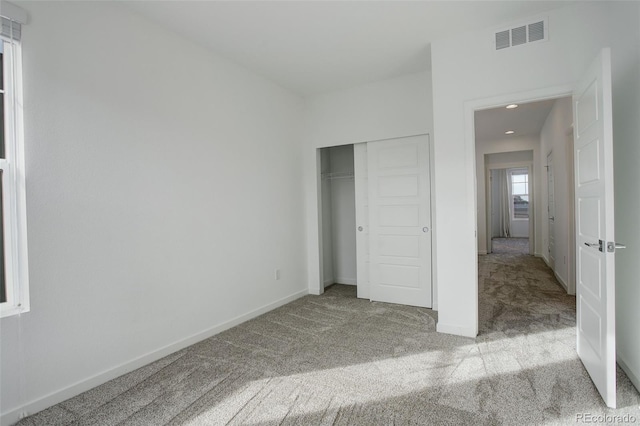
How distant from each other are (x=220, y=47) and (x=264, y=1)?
0.89 m

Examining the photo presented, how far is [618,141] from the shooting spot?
2.41 metres

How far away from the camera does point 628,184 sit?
2242 mm

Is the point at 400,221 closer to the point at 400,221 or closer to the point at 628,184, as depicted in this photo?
the point at 400,221

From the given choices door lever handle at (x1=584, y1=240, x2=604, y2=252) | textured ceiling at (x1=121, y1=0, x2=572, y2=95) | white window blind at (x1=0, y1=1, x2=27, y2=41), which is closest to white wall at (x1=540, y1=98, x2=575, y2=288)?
textured ceiling at (x1=121, y1=0, x2=572, y2=95)

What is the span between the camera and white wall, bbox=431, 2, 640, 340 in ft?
8.58

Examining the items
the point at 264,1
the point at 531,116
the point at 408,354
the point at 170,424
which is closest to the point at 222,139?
the point at 264,1

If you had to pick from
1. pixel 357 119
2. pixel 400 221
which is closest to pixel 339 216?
Answer: pixel 400 221

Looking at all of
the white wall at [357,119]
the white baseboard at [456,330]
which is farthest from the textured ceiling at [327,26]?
the white baseboard at [456,330]

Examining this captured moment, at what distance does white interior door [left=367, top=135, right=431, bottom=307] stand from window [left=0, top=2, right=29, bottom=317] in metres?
3.37

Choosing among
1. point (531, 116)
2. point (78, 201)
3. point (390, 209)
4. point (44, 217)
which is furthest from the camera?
point (531, 116)

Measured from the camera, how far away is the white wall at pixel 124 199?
6.63ft

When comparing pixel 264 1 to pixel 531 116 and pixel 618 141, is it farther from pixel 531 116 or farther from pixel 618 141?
pixel 531 116

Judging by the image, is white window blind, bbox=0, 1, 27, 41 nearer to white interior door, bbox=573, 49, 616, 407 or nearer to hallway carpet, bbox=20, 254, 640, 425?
hallway carpet, bbox=20, 254, 640, 425

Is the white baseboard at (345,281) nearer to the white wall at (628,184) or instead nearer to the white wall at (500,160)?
the white wall at (628,184)
